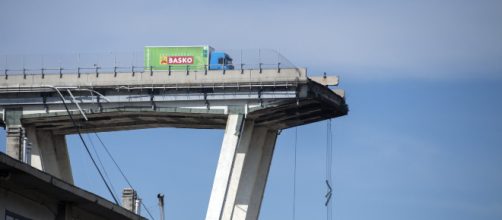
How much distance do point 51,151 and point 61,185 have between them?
77.6 m

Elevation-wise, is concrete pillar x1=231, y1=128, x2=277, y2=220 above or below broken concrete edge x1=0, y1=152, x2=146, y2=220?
below

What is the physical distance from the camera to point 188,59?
13162 cm

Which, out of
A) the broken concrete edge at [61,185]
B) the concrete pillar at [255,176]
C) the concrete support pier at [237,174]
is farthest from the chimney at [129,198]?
the concrete pillar at [255,176]

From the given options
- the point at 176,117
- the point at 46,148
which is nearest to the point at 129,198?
the point at 176,117

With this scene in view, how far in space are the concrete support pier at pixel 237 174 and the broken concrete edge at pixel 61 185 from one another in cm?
5810

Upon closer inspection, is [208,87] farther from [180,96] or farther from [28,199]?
[28,199]

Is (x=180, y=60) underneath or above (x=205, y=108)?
above

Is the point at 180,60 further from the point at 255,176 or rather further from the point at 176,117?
the point at 255,176

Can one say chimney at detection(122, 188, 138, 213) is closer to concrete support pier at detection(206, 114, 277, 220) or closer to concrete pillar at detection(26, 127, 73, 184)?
concrete support pier at detection(206, 114, 277, 220)

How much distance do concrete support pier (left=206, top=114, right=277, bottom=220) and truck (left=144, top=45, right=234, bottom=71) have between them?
4.39 metres

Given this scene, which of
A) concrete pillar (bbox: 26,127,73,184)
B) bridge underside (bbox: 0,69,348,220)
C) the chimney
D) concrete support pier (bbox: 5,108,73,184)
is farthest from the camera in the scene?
concrete pillar (bbox: 26,127,73,184)

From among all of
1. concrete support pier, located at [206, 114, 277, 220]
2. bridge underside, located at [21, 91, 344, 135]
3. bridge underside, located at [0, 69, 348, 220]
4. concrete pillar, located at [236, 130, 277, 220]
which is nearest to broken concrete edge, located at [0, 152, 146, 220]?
concrete support pier, located at [206, 114, 277, 220]

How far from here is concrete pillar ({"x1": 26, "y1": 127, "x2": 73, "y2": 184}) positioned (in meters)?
135

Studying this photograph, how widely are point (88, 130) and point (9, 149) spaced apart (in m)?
53.5
